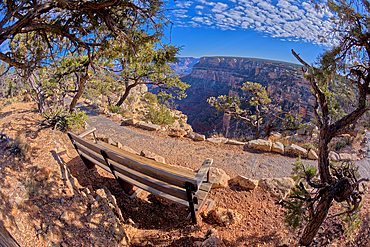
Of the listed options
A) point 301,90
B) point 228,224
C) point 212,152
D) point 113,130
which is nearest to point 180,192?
point 228,224

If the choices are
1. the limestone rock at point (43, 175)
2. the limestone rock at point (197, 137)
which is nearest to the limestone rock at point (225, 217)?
the limestone rock at point (43, 175)

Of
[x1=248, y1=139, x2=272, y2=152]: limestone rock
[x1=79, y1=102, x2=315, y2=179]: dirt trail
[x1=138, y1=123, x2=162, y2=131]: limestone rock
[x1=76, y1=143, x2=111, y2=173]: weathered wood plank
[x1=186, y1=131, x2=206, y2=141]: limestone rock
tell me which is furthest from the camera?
[x1=138, y1=123, x2=162, y2=131]: limestone rock

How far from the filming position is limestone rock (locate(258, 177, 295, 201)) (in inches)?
146

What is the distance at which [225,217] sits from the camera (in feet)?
9.67

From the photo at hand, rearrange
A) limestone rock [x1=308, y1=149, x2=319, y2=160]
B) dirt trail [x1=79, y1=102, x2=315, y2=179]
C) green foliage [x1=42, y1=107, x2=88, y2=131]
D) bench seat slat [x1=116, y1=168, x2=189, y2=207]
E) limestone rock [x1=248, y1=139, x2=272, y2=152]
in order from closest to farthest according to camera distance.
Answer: bench seat slat [x1=116, y1=168, x2=189, y2=207] → dirt trail [x1=79, y1=102, x2=315, y2=179] → green foliage [x1=42, y1=107, x2=88, y2=131] → limestone rock [x1=308, y1=149, x2=319, y2=160] → limestone rock [x1=248, y1=139, x2=272, y2=152]

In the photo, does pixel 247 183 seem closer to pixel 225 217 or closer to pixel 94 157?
pixel 225 217

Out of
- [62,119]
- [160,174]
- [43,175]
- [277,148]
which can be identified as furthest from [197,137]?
[43,175]

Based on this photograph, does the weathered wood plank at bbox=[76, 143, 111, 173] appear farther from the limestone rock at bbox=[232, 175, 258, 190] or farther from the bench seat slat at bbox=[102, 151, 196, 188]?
the limestone rock at bbox=[232, 175, 258, 190]

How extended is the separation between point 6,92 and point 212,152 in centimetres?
2807

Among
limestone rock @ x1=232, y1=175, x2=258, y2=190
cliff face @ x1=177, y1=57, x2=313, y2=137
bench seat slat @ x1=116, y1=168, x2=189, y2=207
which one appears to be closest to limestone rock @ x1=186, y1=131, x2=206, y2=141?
limestone rock @ x1=232, y1=175, x2=258, y2=190

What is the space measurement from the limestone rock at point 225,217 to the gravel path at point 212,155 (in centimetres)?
209

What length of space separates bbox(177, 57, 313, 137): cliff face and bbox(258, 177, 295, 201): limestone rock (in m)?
26.8

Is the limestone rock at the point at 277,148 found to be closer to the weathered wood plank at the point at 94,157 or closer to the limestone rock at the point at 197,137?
the limestone rock at the point at 197,137

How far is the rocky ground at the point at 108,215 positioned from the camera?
210 centimetres
